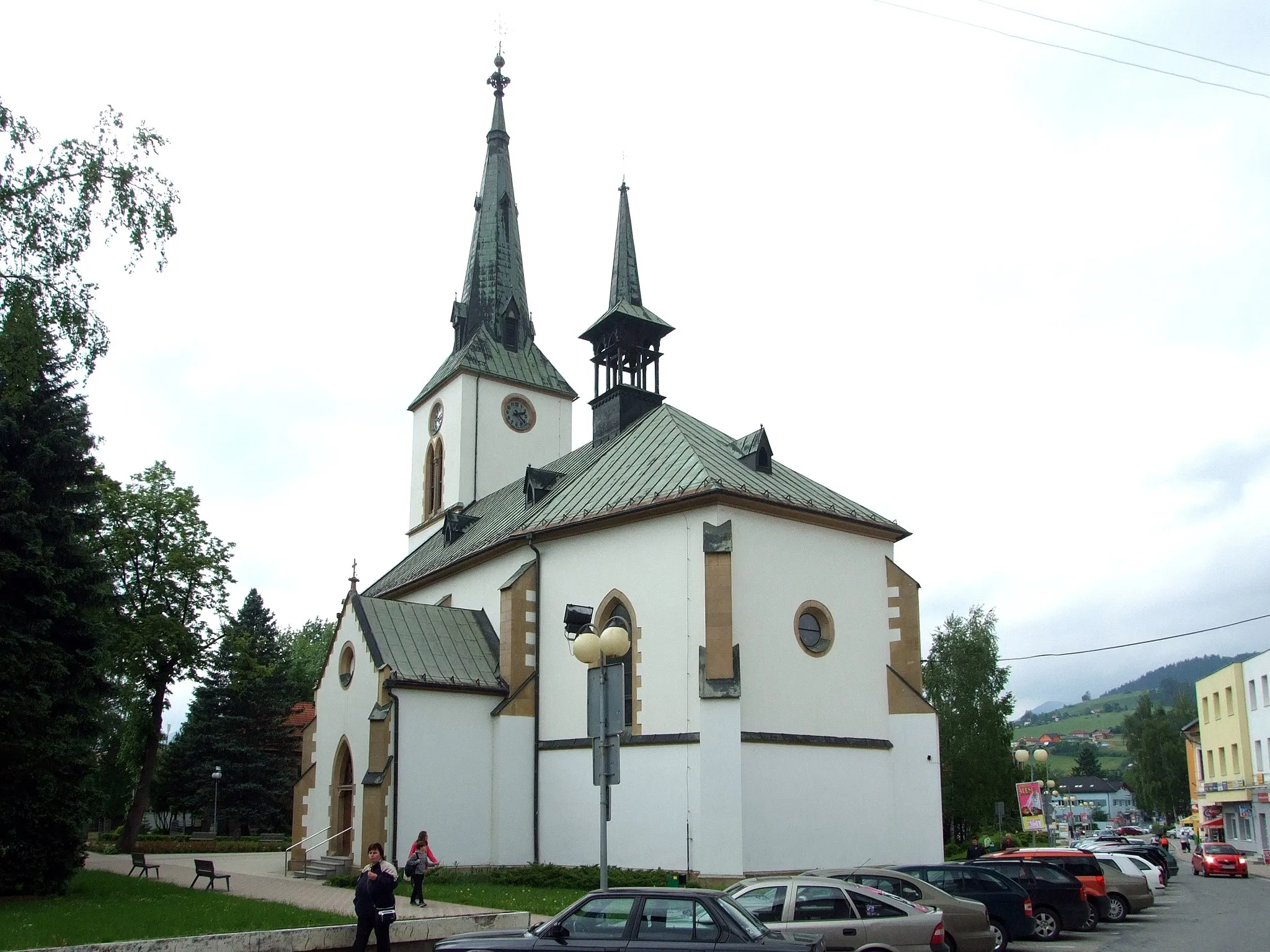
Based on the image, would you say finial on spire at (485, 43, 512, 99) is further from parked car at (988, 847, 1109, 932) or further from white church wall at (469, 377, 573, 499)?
parked car at (988, 847, 1109, 932)

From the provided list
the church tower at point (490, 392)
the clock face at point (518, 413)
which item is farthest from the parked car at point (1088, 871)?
the clock face at point (518, 413)

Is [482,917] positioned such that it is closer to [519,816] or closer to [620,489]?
[519,816]

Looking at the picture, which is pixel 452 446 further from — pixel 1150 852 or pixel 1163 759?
pixel 1163 759

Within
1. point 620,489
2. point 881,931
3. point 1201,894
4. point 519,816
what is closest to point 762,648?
point 620,489

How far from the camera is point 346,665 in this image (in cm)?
2717

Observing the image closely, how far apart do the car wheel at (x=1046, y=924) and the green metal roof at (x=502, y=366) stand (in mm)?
26423

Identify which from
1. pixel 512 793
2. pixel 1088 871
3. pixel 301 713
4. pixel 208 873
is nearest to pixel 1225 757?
pixel 1088 871

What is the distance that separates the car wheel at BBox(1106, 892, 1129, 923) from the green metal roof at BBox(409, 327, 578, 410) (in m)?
25.6

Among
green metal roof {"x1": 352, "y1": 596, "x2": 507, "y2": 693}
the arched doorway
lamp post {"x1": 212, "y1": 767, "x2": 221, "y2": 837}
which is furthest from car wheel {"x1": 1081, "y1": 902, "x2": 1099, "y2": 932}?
lamp post {"x1": 212, "y1": 767, "x2": 221, "y2": 837}

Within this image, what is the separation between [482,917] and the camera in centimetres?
1372

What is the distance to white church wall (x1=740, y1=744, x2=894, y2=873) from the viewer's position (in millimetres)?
21422

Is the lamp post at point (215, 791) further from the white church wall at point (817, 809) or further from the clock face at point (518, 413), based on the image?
the white church wall at point (817, 809)

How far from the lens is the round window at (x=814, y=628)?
23484mm

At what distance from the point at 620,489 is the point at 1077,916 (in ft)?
41.9
